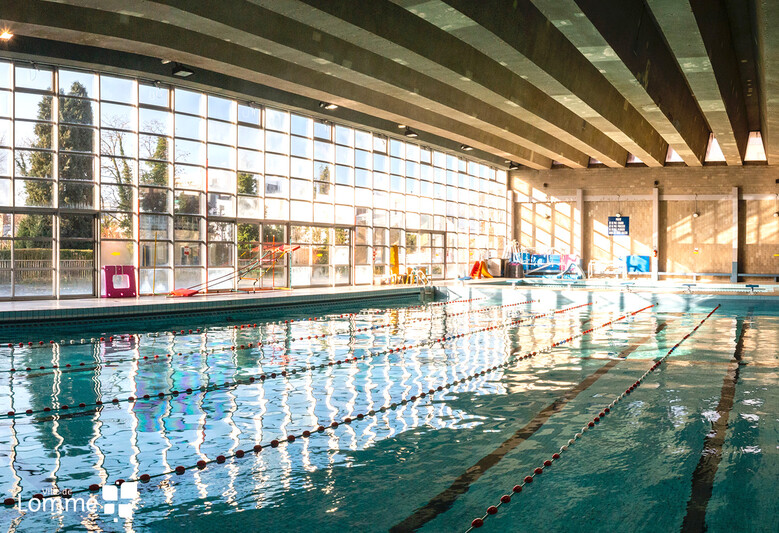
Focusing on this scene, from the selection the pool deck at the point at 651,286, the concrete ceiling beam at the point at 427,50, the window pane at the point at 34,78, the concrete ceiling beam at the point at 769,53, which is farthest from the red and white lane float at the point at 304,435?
the pool deck at the point at 651,286

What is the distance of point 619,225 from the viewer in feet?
84.0

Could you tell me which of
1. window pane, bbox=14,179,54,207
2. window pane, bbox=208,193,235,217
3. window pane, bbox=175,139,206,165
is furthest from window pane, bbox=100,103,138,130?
window pane, bbox=208,193,235,217

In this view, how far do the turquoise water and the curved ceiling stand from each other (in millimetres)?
4265

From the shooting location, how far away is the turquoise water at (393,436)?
121 inches

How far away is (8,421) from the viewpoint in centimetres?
471

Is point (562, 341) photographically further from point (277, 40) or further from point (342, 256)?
point (342, 256)

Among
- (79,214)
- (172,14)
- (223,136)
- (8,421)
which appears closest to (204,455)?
(8,421)

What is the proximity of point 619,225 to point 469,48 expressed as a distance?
1561 centimetres

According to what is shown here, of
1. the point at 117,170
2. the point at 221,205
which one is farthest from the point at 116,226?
the point at 221,205

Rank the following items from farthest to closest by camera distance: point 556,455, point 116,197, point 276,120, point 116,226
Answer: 1. point 276,120
2. point 116,226
3. point 116,197
4. point 556,455

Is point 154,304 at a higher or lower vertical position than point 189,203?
lower

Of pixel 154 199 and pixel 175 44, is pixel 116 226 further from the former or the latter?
pixel 175 44

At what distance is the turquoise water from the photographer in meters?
3.07

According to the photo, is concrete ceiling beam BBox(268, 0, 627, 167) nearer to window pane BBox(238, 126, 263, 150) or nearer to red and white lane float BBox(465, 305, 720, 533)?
window pane BBox(238, 126, 263, 150)
